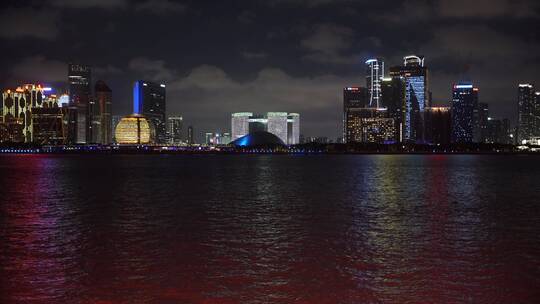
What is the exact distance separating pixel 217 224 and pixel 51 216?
1061 centimetres

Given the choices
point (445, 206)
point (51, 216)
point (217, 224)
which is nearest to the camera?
point (217, 224)

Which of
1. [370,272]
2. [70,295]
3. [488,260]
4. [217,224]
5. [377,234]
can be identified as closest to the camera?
[70,295]

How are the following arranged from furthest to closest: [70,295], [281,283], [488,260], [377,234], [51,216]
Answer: [51,216] < [377,234] < [488,260] < [281,283] < [70,295]

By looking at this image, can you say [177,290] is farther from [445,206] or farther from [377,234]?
[445,206]

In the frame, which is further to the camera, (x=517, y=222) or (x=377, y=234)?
(x=517, y=222)

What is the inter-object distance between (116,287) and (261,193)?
107 feet

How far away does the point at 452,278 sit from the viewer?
691 inches

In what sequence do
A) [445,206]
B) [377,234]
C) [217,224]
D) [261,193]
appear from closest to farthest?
[377,234]
[217,224]
[445,206]
[261,193]

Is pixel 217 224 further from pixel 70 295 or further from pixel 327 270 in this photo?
pixel 70 295

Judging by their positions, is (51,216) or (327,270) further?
(51,216)

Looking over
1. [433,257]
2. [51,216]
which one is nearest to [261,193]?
[51,216]

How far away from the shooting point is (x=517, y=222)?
30891 mm

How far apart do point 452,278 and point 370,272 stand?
102 inches

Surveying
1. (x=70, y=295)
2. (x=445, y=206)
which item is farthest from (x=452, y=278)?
(x=445, y=206)
